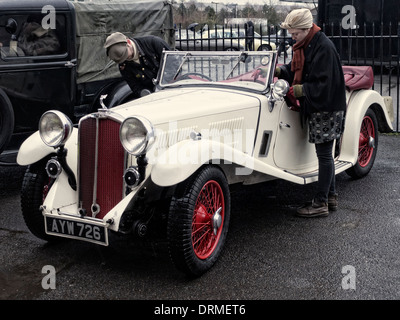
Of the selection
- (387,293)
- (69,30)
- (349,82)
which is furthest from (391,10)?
(387,293)

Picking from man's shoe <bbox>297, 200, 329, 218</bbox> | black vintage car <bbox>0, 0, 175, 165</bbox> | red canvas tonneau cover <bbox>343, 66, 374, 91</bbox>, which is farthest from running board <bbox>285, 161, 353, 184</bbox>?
black vintage car <bbox>0, 0, 175, 165</bbox>

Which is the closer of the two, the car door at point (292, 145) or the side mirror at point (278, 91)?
the side mirror at point (278, 91)

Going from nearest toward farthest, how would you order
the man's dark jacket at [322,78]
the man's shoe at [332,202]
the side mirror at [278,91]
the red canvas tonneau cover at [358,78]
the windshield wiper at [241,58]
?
the side mirror at [278,91], the man's dark jacket at [322,78], the windshield wiper at [241,58], the man's shoe at [332,202], the red canvas tonneau cover at [358,78]

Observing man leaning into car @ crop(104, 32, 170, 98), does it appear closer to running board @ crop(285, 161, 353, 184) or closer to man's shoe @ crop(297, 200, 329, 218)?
running board @ crop(285, 161, 353, 184)

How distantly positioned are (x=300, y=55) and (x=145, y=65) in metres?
1.56

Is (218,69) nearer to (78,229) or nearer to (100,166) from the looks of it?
(100,166)

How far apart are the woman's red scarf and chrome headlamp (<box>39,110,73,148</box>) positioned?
6.62ft

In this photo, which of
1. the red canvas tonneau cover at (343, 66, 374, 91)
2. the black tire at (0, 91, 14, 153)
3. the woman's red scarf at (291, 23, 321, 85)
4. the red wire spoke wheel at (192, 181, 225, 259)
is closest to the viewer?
the red wire spoke wheel at (192, 181, 225, 259)

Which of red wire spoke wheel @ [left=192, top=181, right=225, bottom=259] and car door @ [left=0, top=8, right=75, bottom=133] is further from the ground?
car door @ [left=0, top=8, right=75, bottom=133]

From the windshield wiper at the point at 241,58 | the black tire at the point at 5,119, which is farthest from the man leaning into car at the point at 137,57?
the black tire at the point at 5,119

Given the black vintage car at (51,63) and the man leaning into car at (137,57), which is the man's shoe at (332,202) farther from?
the black vintage car at (51,63)

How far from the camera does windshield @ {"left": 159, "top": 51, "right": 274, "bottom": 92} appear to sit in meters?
4.69

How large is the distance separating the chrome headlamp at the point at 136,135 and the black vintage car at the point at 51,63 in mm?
2330

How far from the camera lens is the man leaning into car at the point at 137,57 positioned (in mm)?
5156
